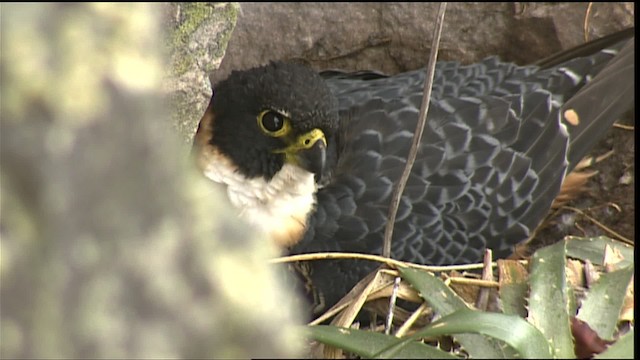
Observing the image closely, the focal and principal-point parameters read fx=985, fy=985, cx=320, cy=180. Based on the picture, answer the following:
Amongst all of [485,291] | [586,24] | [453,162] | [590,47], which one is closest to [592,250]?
[485,291]

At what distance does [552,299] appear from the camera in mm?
1246

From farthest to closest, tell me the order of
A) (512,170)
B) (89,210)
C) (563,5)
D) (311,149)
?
1. (563,5)
2. (512,170)
3. (311,149)
4. (89,210)

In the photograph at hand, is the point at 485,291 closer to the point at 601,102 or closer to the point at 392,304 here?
the point at 392,304

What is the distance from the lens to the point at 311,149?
6.53 ft

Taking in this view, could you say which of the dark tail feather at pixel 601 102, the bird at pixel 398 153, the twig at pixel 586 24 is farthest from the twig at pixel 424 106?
the twig at pixel 586 24

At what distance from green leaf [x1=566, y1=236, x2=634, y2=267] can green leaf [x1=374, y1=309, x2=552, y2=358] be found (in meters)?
0.46

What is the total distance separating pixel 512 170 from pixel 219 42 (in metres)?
0.92

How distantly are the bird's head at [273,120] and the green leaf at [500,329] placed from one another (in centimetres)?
95

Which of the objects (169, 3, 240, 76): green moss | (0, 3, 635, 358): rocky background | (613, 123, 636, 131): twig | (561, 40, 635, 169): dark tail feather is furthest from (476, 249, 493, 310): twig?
(613, 123, 636, 131): twig

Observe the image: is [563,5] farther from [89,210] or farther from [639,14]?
[89,210]

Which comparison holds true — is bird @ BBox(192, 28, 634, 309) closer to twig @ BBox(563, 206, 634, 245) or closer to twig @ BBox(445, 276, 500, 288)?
twig @ BBox(563, 206, 634, 245)

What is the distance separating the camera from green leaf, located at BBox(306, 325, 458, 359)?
1089 mm

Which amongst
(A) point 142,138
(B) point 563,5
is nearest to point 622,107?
(B) point 563,5

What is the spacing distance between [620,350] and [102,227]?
26.2 inches
